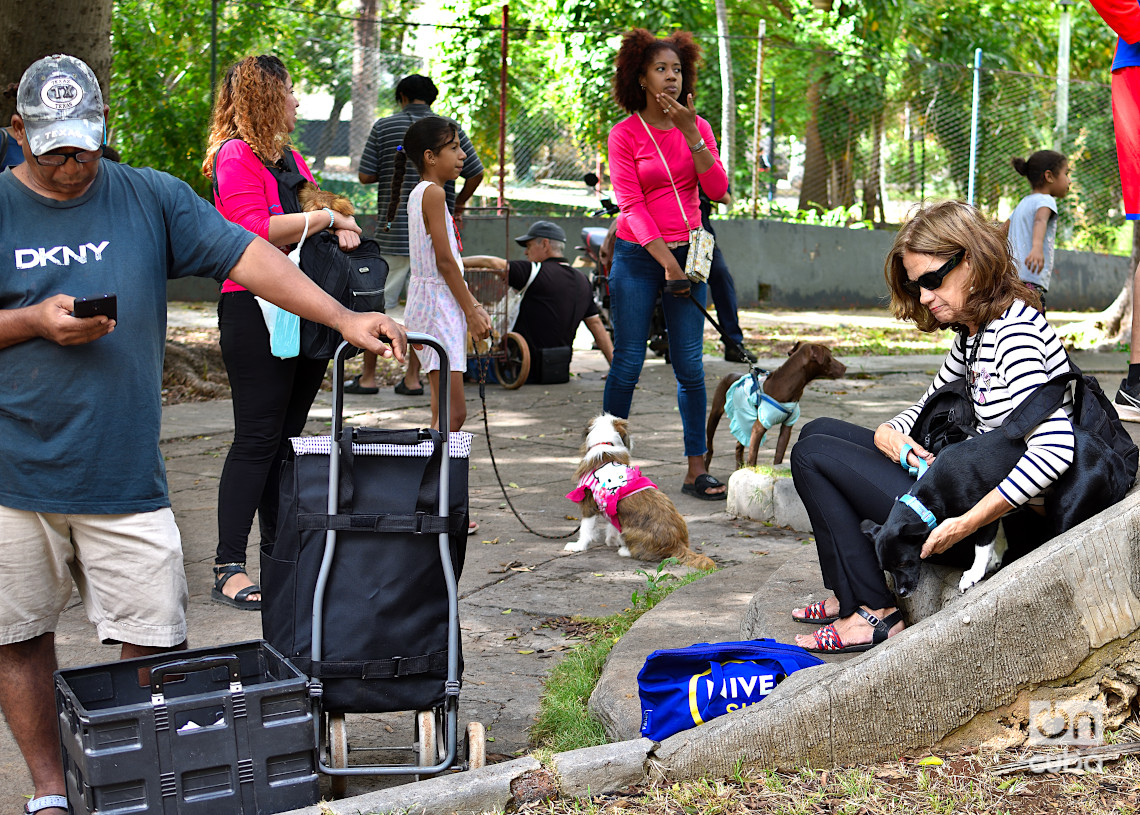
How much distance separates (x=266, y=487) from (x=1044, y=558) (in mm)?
2888

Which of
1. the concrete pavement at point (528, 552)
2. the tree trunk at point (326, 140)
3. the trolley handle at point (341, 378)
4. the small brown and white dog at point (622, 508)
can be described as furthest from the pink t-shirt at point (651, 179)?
the tree trunk at point (326, 140)

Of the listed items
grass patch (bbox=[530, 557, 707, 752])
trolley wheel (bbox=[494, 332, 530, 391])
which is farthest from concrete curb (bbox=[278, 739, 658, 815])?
trolley wheel (bbox=[494, 332, 530, 391])

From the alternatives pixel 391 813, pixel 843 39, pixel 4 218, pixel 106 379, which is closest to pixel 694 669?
pixel 391 813

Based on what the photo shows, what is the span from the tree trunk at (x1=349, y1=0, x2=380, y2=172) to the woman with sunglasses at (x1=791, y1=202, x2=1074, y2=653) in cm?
1041

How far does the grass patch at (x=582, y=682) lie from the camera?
328cm

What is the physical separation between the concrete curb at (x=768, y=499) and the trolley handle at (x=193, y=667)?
3.25 m

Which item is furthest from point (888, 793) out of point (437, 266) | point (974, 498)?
point (437, 266)

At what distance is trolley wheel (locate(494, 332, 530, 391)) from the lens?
9188mm

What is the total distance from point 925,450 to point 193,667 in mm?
2155

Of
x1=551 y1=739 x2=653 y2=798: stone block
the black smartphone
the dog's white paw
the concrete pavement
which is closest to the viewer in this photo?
the black smartphone

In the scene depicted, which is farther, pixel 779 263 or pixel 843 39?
pixel 843 39

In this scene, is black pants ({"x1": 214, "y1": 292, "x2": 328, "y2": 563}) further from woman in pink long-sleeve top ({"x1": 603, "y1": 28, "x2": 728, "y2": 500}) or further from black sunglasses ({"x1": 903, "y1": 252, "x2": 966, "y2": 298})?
black sunglasses ({"x1": 903, "y1": 252, "x2": 966, "y2": 298})

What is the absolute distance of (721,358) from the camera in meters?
10.7

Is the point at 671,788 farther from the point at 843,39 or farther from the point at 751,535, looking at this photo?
the point at 843,39
